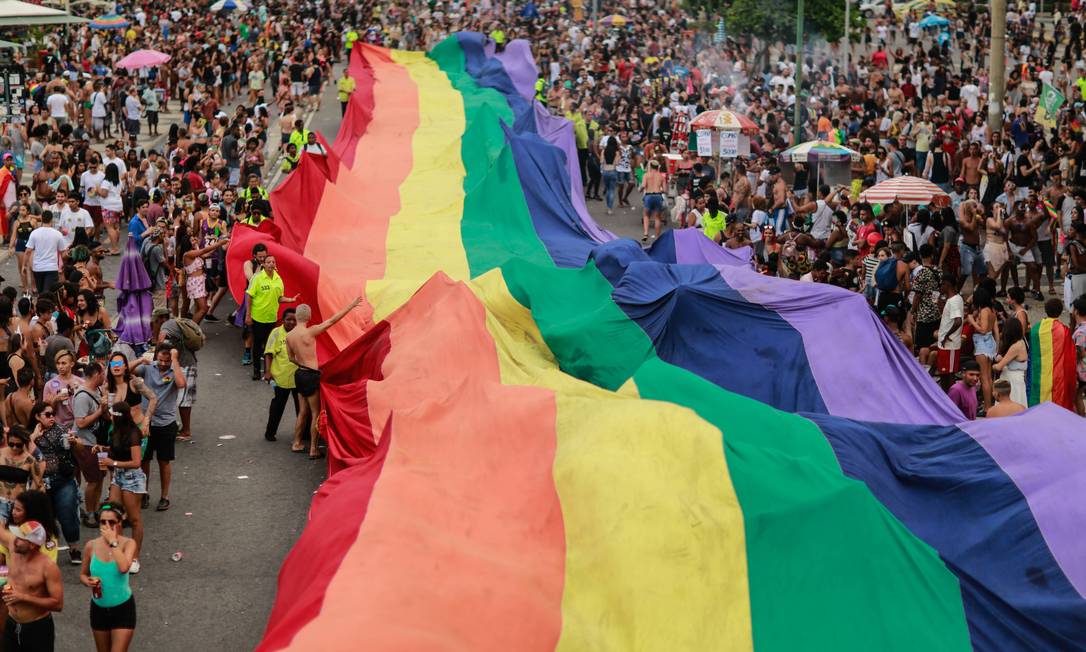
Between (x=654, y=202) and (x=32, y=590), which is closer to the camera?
(x=32, y=590)

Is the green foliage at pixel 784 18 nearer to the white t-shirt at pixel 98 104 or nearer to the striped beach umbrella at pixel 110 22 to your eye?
the striped beach umbrella at pixel 110 22

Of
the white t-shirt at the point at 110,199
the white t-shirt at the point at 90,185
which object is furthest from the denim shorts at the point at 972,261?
the white t-shirt at the point at 90,185

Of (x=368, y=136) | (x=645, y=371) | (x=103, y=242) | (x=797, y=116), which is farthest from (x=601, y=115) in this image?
(x=645, y=371)

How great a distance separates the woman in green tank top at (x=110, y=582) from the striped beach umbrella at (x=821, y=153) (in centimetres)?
1476

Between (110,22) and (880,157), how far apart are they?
2213 cm

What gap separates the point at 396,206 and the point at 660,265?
250 inches

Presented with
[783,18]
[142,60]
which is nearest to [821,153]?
[142,60]

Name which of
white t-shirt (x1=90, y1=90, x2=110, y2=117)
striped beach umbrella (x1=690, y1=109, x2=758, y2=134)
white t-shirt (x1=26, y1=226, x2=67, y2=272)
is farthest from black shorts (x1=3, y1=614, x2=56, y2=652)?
white t-shirt (x1=90, y1=90, x2=110, y2=117)

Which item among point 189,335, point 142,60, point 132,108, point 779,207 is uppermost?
point 142,60

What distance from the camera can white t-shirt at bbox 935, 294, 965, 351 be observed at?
565 inches

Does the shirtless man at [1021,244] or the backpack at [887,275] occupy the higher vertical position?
the backpack at [887,275]

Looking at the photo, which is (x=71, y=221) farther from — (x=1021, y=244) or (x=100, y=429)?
(x=1021, y=244)

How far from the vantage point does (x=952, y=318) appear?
1438 centimetres

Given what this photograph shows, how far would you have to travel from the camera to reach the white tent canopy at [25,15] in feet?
84.8
